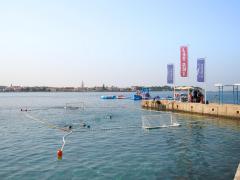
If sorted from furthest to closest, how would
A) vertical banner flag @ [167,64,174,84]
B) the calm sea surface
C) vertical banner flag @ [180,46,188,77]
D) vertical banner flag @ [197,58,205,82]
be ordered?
vertical banner flag @ [167,64,174,84]
vertical banner flag @ [180,46,188,77]
vertical banner flag @ [197,58,205,82]
the calm sea surface

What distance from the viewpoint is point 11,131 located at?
42.8 meters

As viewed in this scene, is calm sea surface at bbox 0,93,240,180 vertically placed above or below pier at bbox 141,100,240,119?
below

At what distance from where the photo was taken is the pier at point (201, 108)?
52.9 metres

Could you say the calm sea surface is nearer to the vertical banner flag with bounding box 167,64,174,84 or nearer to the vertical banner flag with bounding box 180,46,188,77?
the vertical banner flag with bounding box 180,46,188,77

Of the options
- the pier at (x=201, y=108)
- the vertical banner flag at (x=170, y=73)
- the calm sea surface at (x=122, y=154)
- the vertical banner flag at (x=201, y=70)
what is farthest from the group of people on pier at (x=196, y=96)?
the calm sea surface at (x=122, y=154)

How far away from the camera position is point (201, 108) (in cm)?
6100

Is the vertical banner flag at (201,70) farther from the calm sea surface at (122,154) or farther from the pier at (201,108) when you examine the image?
the calm sea surface at (122,154)

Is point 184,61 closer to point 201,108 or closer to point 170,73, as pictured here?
point 201,108

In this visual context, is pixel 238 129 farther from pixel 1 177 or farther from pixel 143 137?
pixel 1 177

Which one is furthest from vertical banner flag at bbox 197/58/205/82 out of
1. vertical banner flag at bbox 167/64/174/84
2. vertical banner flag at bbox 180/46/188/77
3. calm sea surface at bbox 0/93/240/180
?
calm sea surface at bbox 0/93/240/180

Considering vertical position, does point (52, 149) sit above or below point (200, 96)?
below

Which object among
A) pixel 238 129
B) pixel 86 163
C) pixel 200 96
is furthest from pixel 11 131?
pixel 200 96

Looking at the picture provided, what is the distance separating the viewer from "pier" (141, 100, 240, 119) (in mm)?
→ 52875

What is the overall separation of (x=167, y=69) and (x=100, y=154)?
49.6m
